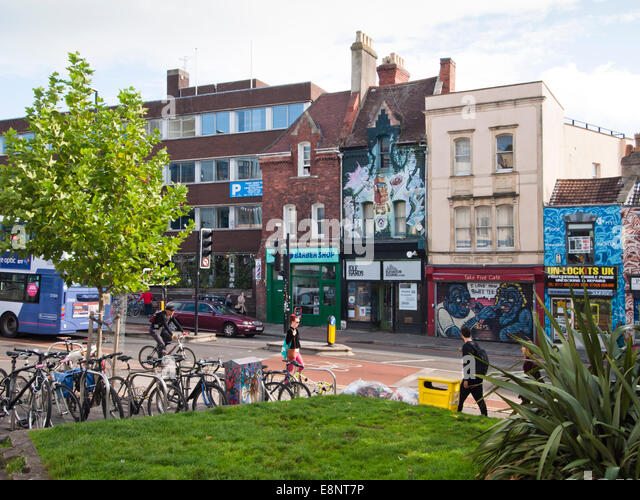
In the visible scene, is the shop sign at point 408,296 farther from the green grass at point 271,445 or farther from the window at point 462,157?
the green grass at point 271,445

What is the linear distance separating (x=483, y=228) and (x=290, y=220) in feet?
33.2

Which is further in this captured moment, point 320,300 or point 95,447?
point 320,300

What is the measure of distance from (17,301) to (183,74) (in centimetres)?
2496

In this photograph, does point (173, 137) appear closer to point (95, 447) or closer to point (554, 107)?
point (554, 107)

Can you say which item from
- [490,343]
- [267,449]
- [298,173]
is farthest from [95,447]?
[298,173]

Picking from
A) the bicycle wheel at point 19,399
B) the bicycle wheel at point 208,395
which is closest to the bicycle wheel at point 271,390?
the bicycle wheel at point 208,395

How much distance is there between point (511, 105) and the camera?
26.2 m

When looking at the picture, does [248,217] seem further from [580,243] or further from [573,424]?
[573,424]

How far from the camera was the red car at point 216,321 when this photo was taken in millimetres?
25922

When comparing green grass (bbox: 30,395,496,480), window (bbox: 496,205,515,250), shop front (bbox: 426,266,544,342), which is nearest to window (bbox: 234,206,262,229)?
shop front (bbox: 426,266,544,342)

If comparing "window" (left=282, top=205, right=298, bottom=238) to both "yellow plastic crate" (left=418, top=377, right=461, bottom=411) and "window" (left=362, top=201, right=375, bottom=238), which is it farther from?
"yellow plastic crate" (left=418, top=377, right=461, bottom=411)

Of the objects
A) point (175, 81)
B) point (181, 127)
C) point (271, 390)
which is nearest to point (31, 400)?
point (271, 390)

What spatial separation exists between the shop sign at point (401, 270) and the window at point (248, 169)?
37.2 ft

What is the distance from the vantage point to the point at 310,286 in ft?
102
